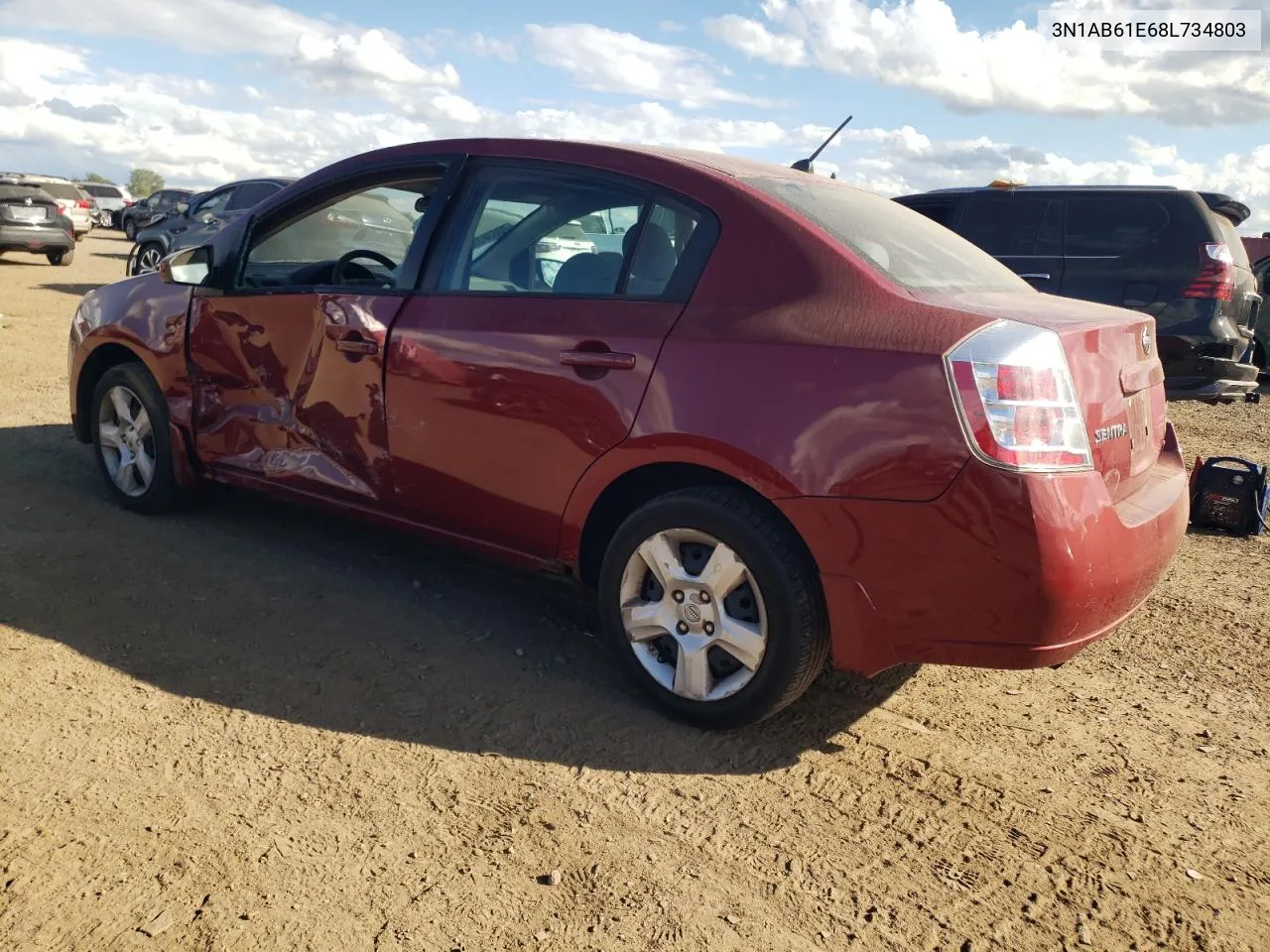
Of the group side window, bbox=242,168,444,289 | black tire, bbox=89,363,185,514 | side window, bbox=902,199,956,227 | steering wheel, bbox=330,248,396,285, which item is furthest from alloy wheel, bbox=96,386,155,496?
side window, bbox=902,199,956,227

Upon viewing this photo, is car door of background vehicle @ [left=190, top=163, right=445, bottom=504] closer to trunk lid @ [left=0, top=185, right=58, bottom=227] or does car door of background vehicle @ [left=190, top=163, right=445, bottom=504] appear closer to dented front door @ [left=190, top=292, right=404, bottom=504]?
dented front door @ [left=190, top=292, right=404, bottom=504]

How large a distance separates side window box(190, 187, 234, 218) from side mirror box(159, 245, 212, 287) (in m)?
12.1

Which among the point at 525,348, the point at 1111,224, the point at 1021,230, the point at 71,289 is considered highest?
the point at 1111,224

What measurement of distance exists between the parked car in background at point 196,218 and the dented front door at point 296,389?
11.3 meters

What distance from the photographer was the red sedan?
280 cm

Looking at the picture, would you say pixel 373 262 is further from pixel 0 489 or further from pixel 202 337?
pixel 0 489

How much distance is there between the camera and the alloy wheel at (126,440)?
5.04 metres

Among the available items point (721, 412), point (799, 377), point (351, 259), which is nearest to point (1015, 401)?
point (799, 377)

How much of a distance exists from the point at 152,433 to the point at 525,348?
236 cm

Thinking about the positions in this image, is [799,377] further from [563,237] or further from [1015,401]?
[563,237]

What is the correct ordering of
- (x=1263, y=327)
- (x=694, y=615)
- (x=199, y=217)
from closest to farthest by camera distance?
(x=694, y=615) → (x=1263, y=327) → (x=199, y=217)

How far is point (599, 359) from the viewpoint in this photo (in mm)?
3348

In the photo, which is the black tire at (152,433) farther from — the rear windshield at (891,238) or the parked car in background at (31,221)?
the parked car in background at (31,221)

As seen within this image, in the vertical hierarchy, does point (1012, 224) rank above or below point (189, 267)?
above
